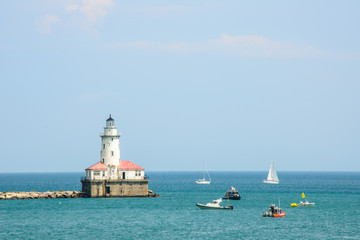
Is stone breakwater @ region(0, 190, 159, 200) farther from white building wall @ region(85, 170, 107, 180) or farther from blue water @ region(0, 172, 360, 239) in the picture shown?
white building wall @ region(85, 170, 107, 180)

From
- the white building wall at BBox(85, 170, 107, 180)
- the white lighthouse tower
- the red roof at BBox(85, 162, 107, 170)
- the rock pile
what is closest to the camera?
the red roof at BBox(85, 162, 107, 170)

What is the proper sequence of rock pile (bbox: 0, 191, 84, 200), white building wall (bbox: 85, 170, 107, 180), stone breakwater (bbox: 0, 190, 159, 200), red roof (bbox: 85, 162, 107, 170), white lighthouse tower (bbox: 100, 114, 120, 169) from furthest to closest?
rock pile (bbox: 0, 191, 84, 200) < stone breakwater (bbox: 0, 190, 159, 200) < white lighthouse tower (bbox: 100, 114, 120, 169) < white building wall (bbox: 85, 170, 107, 180) < red roof (bbox: 85, 162, 107, 170)

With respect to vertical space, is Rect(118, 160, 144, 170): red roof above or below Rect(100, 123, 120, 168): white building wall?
below

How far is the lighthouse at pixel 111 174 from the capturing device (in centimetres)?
10412

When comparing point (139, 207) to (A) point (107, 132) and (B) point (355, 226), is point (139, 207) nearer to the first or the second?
(A) point (107, 132)

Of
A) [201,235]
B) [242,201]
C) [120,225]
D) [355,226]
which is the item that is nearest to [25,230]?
[120,225]

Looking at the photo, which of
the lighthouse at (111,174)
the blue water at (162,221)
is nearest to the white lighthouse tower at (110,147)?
the lighthouse at (111,174)

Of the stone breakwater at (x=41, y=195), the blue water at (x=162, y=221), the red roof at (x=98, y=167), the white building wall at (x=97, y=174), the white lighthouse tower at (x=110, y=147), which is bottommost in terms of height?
the blue water at (x=162, y=221)

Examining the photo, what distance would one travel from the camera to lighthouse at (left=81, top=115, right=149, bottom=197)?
4099 inches

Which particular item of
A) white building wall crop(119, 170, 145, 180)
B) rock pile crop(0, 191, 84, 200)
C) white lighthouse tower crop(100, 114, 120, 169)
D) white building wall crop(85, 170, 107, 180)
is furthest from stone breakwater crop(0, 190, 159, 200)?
white building wall crop(119, 170, 145, 180)

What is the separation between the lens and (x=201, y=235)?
2579 inches

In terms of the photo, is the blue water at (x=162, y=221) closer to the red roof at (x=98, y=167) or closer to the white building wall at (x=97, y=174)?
the white building wall at (x=97, y=174)

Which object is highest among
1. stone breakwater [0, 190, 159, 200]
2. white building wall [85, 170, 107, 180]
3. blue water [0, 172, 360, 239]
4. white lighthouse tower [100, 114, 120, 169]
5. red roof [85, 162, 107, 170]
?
white lighthouse tower [100, 114, 120, 169]

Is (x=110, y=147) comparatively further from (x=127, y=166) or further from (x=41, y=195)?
(x=41, y=195)
